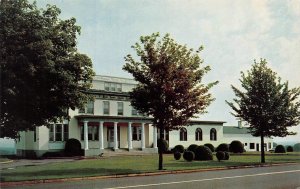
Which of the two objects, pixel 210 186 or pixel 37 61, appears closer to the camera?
pixel 210 186

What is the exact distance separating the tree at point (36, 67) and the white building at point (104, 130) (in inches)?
892

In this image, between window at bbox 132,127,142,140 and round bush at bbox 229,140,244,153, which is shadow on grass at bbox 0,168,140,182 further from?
round bush at bbox 229,140,244,153

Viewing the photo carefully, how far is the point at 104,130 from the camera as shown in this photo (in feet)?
171

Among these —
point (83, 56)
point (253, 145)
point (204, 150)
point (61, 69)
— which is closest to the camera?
point (61, 69)

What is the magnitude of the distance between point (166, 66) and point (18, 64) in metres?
10.1

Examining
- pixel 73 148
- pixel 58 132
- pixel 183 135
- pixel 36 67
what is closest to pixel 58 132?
pixel 58 132

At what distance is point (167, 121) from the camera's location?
86.8 feet

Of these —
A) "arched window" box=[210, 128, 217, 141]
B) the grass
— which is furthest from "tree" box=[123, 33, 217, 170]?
"arched window" box=[210, 128, 217, 141]

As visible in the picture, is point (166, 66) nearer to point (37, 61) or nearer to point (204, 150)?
point (37, 61)

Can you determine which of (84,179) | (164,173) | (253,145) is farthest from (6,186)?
(253,145)

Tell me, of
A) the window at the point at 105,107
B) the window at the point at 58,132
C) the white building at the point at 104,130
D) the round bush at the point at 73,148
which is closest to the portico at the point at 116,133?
the white building at the point at 104,130

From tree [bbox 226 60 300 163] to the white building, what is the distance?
447 inches

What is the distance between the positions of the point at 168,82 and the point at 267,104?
39.5 ft

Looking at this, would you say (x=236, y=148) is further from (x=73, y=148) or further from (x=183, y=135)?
(x=73, y=148)
